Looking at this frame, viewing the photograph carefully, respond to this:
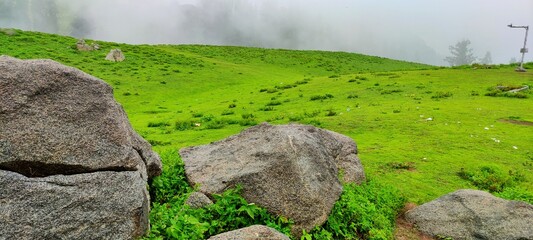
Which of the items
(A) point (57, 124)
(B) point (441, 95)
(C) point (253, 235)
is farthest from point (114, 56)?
(C) point (253, 235)

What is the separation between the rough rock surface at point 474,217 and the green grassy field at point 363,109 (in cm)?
152

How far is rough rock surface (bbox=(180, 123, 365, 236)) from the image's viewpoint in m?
10.7

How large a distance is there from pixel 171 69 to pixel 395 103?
→ 3600 centimetres

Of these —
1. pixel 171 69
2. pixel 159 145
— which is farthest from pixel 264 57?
pixel 159 145

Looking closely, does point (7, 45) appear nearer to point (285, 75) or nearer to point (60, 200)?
point (285, 75)

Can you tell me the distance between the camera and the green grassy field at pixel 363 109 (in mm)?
18234

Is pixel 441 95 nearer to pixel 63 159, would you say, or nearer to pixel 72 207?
pixel 63 159

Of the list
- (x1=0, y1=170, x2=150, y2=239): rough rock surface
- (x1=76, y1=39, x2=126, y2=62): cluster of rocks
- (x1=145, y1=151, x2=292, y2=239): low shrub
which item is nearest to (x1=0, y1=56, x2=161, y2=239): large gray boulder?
(x1=0, y1=170, x2=150, y2=239): rough rock surface

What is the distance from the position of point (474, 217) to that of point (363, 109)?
62.5ft

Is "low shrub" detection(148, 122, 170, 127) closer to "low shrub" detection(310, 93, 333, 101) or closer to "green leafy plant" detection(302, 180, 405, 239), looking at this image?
"low shrub" detection(310, 93, 333, 101)

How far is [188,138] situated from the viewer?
23578 millimetres

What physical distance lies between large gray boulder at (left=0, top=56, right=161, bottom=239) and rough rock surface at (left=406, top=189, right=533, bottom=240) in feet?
28.5

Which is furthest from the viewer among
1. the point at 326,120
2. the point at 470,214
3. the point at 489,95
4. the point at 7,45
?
the point at 7,45

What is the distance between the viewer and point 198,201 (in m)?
10.4
